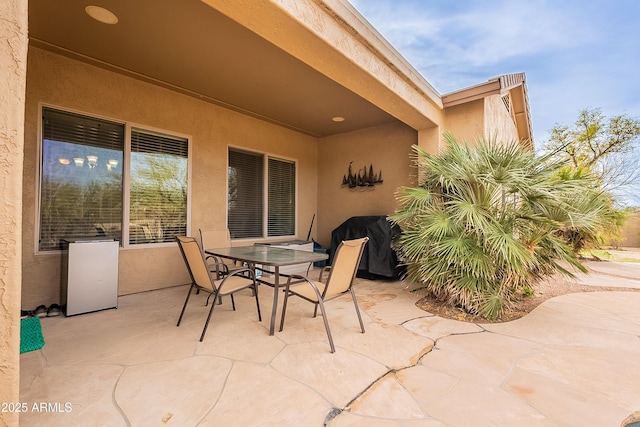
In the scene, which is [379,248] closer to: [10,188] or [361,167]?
[361,167]

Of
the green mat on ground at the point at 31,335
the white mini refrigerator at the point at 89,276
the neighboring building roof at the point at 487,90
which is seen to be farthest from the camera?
the neighboring building roof at the point at 487,90

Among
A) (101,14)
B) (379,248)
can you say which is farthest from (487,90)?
(101,14)

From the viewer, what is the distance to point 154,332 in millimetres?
2764

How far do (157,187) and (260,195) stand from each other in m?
1.94

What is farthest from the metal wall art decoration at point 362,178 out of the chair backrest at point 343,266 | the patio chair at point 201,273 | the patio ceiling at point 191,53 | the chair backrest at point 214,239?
the patio chair at point 201,273

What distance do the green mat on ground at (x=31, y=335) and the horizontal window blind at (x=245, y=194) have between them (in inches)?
111

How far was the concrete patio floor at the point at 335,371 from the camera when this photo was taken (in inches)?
64.4

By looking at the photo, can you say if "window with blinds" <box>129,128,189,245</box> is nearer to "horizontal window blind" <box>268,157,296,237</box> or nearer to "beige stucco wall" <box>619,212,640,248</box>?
"horizontal window blind" <box>268,157,296,237</box>

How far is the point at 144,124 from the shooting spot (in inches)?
168

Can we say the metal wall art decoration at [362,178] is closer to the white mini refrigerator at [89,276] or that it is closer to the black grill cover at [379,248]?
the black grill cover at [379,248]

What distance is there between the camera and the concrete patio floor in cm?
164

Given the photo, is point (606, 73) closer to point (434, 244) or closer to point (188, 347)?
point (434, 244)

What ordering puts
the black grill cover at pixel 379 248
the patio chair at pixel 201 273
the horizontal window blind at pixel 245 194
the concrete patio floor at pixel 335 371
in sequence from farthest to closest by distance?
the horizontal window blind at pixel 245 194 < the black grill cover at pixel 379 248 < the patio chair at pixel 201 273 < the concrete patio floor at pixel 335 371

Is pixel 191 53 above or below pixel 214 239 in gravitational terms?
above
